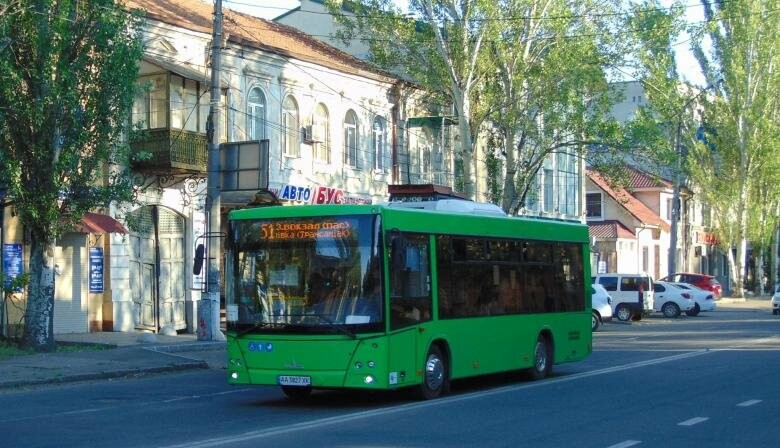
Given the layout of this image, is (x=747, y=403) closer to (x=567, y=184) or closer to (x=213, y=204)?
(x=213, y=204)

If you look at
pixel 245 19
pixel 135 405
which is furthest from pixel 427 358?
pixel 245 19

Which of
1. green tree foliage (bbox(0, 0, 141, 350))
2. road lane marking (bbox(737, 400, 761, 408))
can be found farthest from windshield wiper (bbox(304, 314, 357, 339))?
green tree foliage (bbox(0, 0, 141, 350))

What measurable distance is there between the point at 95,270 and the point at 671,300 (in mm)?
25245

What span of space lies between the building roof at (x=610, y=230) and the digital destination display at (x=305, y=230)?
48.7 meters

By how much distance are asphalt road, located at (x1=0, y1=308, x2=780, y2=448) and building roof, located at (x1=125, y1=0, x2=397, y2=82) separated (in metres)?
12.9

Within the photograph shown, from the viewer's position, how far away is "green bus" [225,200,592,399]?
48.0 ft

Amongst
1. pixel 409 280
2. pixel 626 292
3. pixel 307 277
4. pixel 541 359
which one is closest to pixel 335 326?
pixel 307 277

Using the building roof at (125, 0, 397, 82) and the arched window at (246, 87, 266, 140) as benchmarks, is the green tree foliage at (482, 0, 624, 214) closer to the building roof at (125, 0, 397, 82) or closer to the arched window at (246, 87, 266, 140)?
the building roof at (125, 0, 397, 82)

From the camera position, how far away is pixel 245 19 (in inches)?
1515

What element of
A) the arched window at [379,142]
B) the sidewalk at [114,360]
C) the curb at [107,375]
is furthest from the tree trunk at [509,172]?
the curb at [107,375]

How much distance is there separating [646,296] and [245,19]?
58.6 ft

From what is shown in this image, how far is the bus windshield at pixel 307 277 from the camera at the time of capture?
1466 cm

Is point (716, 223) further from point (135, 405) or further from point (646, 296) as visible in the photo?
point (135, 405)

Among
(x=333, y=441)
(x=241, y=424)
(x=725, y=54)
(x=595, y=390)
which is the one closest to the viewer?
(x=333, y=441)
